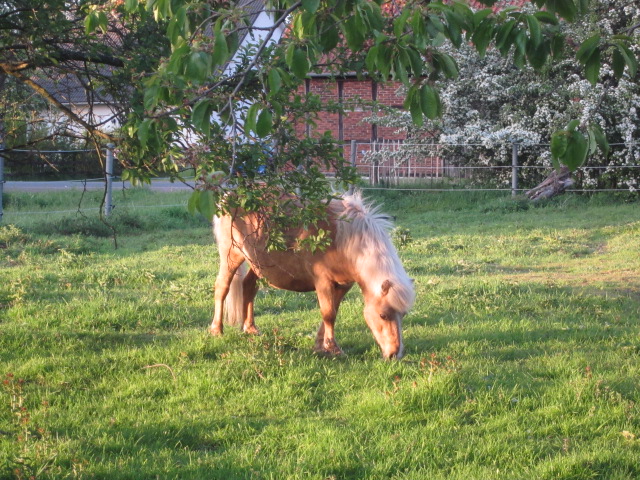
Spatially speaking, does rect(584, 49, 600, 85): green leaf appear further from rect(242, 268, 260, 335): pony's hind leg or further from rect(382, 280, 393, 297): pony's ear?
rect(242, 268, 260, 335): pony's hind leg

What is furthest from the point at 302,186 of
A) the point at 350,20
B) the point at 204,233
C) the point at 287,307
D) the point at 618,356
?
the point at 204,233

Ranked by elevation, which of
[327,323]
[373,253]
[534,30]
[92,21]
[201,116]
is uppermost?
[92,21]

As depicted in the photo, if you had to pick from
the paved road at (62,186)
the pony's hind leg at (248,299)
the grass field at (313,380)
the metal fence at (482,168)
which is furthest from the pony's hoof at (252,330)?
the paved road at (62,186)

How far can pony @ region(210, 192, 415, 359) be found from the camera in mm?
6227

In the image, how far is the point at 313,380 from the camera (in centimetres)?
567

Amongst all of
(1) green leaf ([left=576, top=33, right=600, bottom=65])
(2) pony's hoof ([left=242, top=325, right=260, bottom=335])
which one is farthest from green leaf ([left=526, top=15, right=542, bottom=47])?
(2) pony's hoof ([left=242, top=325, right=260, bottom=335])

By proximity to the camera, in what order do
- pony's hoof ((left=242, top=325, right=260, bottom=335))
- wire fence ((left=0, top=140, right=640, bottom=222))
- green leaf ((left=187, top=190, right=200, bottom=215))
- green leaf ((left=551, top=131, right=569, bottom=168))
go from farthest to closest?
wire fence ((left=0, top=140, right=640, bottom=222))
pony's hoof ((left=242, top=325, right=260, bottom=335))
green leaf ((left=187, top=190, right=200, bottom=215))
green leaf ((left=551, top=131, right=569, bottom=168))

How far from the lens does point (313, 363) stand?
19.9ft

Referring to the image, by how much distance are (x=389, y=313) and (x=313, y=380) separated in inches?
37.4

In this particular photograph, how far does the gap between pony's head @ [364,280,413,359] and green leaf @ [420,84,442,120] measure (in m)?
3.50

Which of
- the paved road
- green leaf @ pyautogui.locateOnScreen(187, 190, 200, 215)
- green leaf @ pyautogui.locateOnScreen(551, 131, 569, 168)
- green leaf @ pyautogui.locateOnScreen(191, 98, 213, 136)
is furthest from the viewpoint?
the paved road

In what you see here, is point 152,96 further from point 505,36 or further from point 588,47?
point 588,47

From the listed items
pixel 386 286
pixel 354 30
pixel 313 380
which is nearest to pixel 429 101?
pixel 354 30

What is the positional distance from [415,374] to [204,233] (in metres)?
9.62
